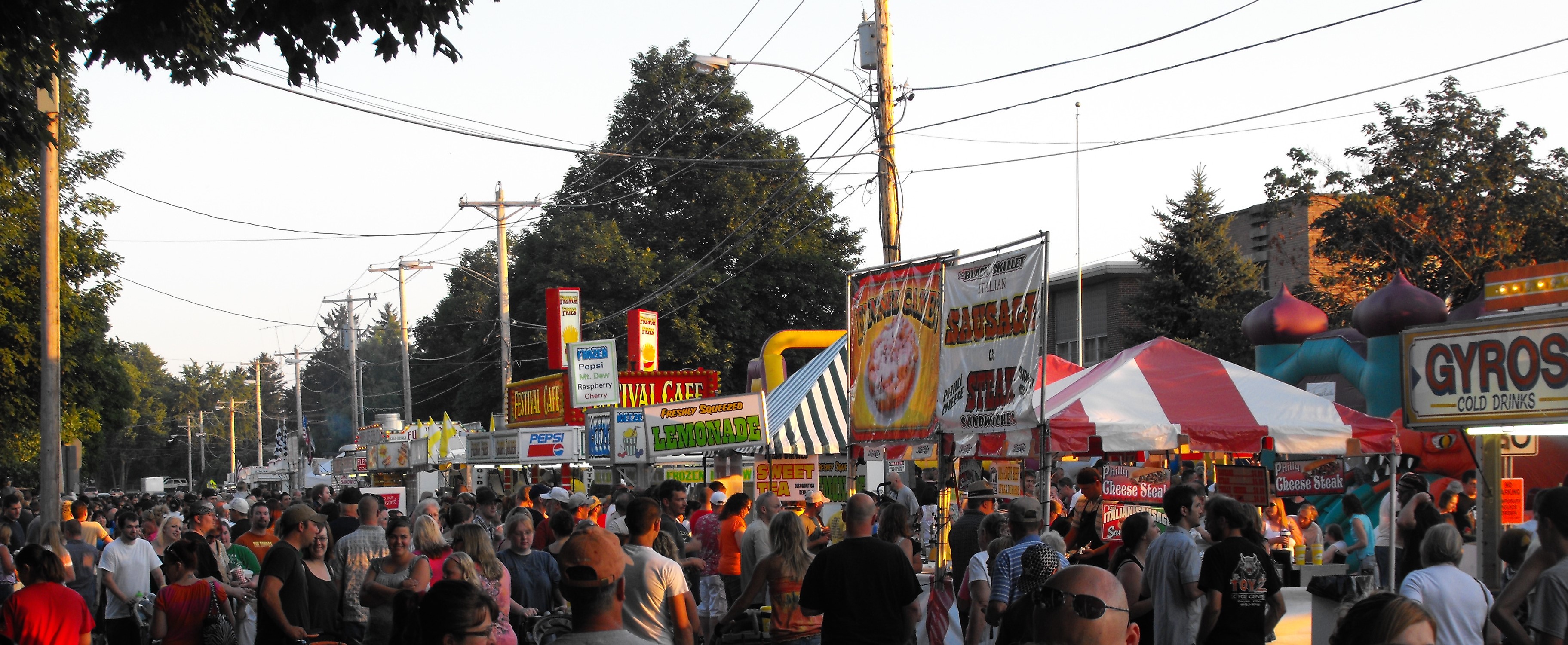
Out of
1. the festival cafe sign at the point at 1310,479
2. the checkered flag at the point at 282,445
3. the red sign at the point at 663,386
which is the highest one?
the red sign at the point at 663,386

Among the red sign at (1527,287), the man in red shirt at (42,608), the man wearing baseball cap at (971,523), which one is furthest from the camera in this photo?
the man wearing baseball cap at (971,523)

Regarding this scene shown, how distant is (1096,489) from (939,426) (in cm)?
267

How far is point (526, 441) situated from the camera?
25.4 metres

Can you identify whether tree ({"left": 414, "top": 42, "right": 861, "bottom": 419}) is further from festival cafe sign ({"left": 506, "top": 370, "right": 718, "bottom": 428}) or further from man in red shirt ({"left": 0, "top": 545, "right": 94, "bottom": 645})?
man in red shirt ({"left": 0, "top": 545, "right": 94, "bottom": 645})

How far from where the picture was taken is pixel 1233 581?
6.94 meters

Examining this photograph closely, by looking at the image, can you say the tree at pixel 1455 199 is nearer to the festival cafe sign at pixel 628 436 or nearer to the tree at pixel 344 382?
the festival cafe sign at pixel 628 436

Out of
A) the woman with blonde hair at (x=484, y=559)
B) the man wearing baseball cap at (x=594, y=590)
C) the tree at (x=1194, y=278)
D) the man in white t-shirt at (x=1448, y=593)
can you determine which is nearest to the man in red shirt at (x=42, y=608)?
the woman with blonde hair at (x=484, y=559)

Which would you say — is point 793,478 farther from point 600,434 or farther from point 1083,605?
point 1083,605

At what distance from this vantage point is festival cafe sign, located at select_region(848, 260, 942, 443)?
13.0m

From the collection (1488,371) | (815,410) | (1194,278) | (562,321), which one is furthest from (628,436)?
(1194,278)

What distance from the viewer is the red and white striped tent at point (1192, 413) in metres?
12.4

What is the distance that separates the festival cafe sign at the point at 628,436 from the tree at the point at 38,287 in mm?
10609

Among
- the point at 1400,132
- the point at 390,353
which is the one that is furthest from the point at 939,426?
the point at 390,353

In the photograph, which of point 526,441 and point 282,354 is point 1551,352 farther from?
point 282,354
